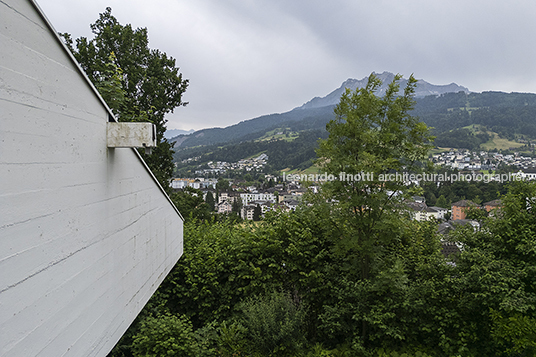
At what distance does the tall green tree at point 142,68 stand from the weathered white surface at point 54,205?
870 centimetres

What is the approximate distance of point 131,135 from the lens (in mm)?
2082

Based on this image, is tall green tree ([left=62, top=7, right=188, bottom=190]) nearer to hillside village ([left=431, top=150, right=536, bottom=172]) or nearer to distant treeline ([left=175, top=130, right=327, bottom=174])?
hillside village ([left=431, top=150, right=536, bottom=172])

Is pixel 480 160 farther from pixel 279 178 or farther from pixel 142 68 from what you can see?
pixel 142 68

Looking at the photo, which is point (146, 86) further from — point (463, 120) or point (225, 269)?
point (463, 120)

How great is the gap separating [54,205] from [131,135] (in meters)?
0.76

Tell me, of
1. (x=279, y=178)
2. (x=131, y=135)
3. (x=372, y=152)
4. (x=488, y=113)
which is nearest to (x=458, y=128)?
(x=488, y=113)

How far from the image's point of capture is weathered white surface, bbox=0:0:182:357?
1.22 metres

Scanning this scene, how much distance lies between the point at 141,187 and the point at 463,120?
5865 inches

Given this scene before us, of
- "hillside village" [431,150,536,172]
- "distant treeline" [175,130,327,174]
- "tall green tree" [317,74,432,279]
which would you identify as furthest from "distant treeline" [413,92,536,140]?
"tall green tree" [317,74,432,279]

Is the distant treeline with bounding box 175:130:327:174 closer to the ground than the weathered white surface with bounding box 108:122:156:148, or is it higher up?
higher up

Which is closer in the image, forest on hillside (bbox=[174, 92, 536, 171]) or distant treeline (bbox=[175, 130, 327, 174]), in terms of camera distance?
forest on hillside (bbox=[174, 92, 536, 171])

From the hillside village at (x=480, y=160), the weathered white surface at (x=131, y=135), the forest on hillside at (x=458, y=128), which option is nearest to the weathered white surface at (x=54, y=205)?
the weathered white surface at (x=131, y=135)

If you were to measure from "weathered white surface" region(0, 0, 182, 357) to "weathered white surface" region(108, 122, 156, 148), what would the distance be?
0.21 ft

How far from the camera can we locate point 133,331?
→ 5.63m
